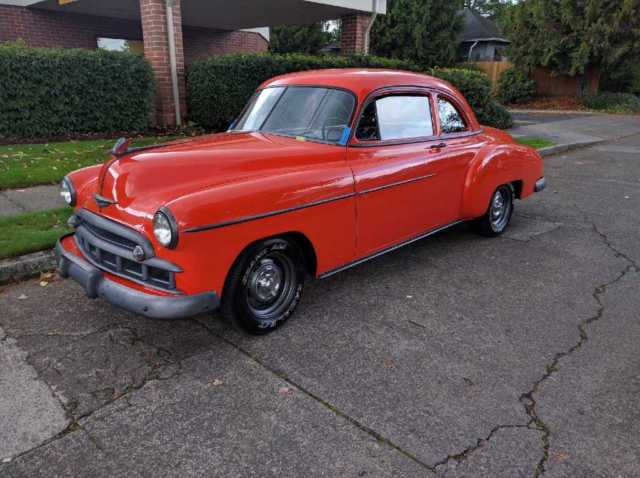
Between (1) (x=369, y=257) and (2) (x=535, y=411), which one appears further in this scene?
(1) (x=369, y=257)

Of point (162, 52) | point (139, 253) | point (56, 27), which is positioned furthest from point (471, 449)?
point (56, 27)

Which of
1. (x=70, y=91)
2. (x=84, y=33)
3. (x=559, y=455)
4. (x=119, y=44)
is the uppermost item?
(x=84, y=33)

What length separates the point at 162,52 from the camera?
33.5 ft

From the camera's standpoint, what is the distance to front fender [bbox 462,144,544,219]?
5098 mm

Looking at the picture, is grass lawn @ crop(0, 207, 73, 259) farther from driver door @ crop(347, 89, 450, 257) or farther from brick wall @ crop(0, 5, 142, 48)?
brick wall @ crop(0, 5, 142, 48)

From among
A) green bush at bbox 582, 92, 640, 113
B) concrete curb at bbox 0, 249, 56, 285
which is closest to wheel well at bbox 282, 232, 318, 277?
concrete curb at bbox 0, 249, 56, 285

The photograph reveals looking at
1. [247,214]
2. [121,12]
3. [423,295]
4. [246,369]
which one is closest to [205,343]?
[246,369]

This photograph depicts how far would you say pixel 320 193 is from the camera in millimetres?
3613

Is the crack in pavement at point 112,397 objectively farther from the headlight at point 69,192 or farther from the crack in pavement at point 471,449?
the crack in pavement at point 471,449

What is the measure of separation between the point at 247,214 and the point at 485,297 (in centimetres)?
217

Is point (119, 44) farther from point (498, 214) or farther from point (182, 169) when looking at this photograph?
point (182, 169)

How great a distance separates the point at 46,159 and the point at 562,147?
10.7 m

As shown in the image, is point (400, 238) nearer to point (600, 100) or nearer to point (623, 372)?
point (623, 372)

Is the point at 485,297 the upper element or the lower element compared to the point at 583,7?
lower
